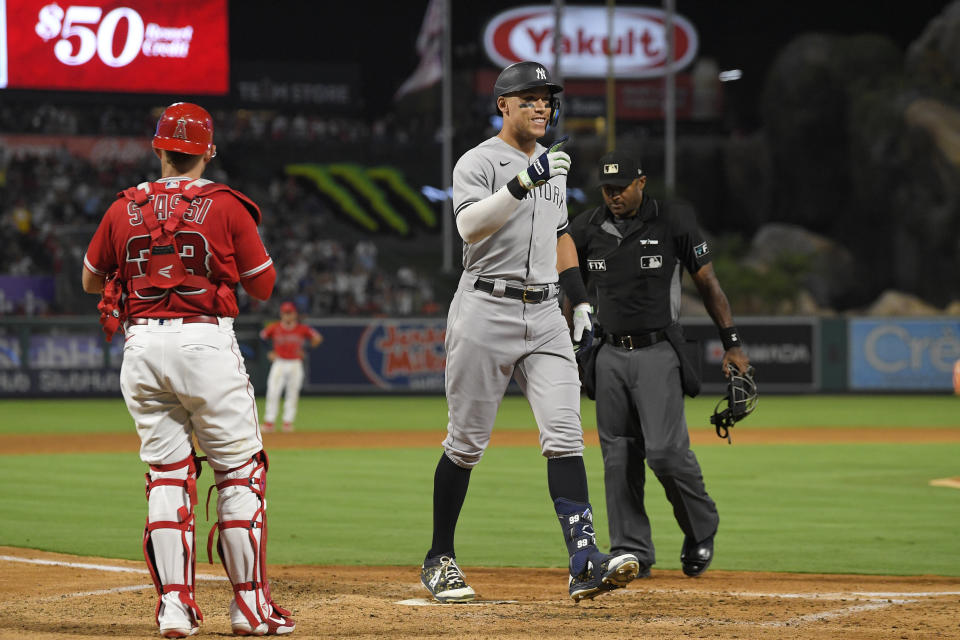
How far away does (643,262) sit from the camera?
6.94 metres

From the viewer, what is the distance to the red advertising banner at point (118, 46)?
28203 millimetres

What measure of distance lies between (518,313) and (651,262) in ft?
4.81

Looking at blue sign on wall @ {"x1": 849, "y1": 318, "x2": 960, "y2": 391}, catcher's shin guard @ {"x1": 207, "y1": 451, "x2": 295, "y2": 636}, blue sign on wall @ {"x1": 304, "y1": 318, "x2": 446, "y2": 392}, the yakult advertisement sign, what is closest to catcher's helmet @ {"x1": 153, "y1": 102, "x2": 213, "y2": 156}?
catcher's shin guard @ {"x1": 207, "y1": 451, "x2": 295, "y2": 636}

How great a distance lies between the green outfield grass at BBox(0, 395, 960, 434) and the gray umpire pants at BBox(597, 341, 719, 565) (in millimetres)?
12413

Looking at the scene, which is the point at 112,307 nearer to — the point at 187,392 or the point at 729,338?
the point at 187,392

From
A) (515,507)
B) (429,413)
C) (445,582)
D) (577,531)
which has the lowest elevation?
(429,413)

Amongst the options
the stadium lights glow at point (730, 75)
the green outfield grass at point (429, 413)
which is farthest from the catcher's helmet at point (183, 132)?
the stadium lights glow at point (730, 75)

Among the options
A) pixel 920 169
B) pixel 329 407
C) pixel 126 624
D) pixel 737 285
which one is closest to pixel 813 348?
pixel 737 285

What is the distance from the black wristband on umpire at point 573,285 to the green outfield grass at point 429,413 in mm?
13430

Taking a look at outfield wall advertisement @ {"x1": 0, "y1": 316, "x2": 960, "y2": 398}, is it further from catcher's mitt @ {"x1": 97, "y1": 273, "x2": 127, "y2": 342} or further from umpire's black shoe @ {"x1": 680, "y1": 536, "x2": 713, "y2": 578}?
catcher's mitt @ {"x1": 97, "y1": 273, "x2": 127, "y2": 342}

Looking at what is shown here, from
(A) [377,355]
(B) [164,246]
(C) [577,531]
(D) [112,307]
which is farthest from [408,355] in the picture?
(B) [164,246]

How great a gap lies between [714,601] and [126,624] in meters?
2.55

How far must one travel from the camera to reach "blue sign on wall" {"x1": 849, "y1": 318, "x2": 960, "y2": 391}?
1044 inches

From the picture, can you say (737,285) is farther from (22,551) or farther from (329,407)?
(22,551)
